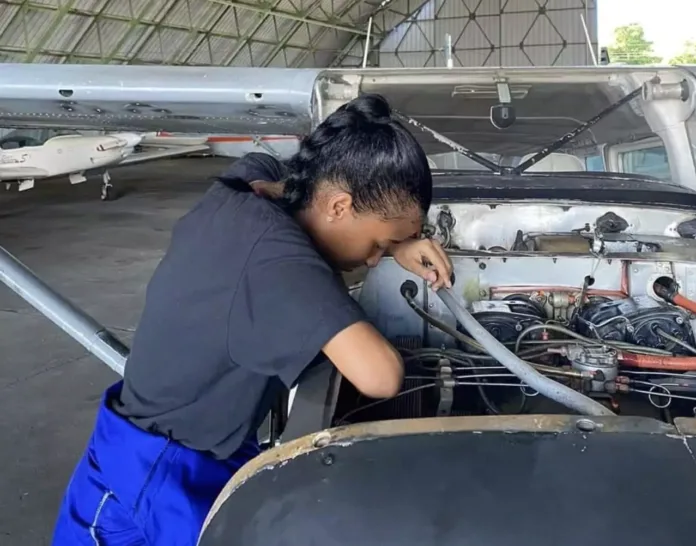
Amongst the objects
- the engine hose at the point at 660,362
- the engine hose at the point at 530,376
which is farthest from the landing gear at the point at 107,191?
the engine hose at the point at 660,362

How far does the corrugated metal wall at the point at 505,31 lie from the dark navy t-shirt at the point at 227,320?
2020cm

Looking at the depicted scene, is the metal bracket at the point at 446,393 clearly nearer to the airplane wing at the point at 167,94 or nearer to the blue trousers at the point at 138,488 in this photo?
the blue trousers at the point at 138,488

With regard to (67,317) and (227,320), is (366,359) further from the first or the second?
(67,317)

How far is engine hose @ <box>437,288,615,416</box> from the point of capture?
1417 mm

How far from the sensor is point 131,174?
15438 millimetres

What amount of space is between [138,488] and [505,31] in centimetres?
2170

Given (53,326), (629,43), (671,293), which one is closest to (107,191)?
(53,326)

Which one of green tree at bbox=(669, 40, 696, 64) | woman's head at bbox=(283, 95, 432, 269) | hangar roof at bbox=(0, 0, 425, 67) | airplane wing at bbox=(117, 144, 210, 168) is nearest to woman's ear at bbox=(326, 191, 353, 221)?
woman's head at bbox=(283, 95, 432, 269)

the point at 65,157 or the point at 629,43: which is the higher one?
the point at 629,43

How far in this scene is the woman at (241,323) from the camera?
1188 mm

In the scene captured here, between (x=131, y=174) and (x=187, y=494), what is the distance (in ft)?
49.2

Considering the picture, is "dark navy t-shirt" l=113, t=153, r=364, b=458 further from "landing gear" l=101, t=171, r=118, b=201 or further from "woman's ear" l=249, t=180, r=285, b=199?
"landing gear" l=101, t=171, r=118, b=201

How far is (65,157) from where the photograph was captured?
11.0m

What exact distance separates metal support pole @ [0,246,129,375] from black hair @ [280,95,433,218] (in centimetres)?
135
